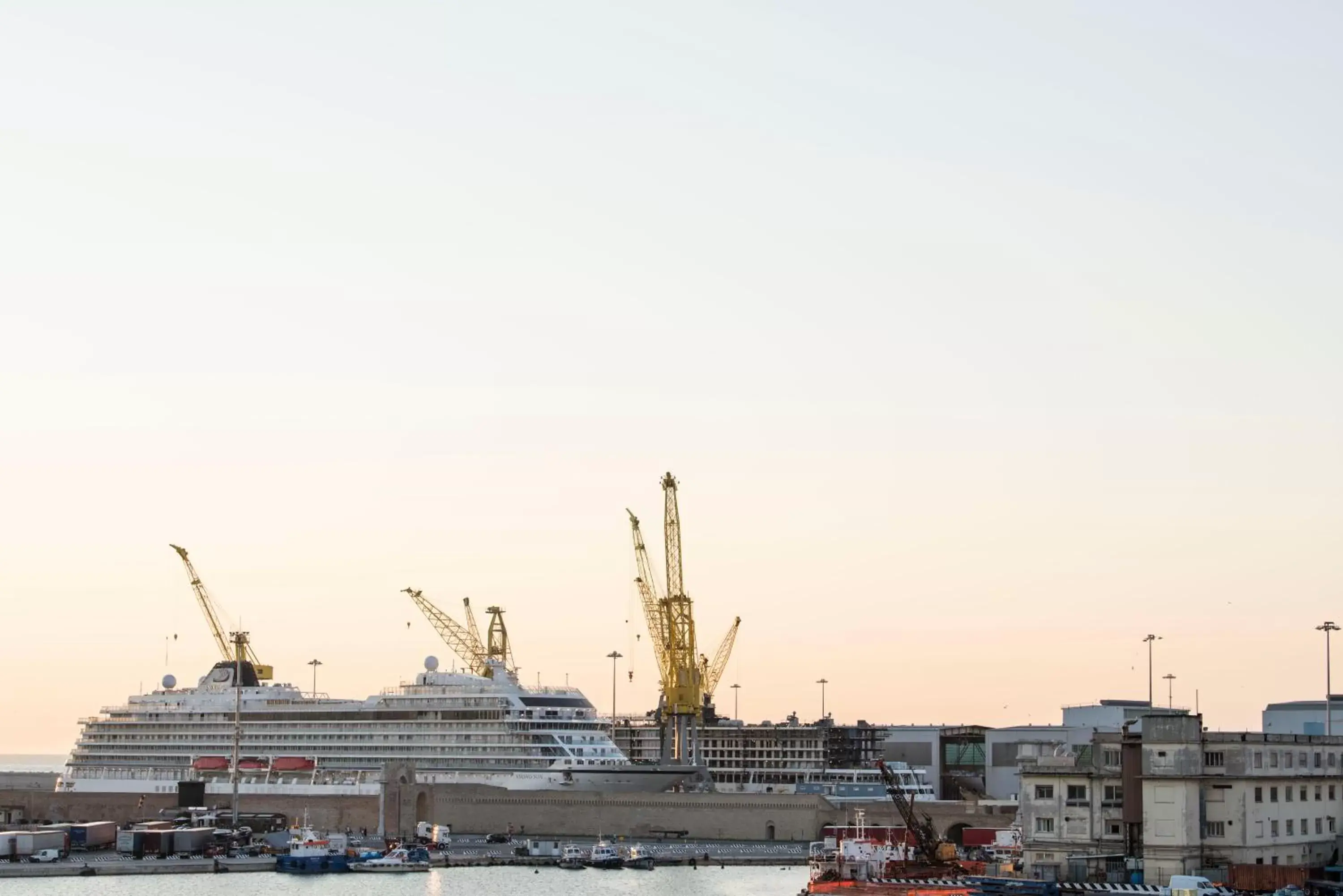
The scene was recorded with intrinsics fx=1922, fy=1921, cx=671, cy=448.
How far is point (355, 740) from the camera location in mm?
134875

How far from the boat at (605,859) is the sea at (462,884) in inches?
25.8

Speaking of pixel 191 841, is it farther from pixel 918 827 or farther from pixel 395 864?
pixel 918 827

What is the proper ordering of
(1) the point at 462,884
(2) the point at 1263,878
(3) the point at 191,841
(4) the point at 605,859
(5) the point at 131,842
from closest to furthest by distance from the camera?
(2) the point at 1263,878 → (1) the point at 462,884 → (4) the point at 605,859 → (5) the point at 131,842 → (3) the point at 191,841

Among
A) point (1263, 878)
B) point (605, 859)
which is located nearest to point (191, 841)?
point (605, 859)

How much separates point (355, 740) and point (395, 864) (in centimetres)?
3451

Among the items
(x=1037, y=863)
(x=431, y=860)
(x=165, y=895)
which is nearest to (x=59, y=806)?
(x=431, y=860)

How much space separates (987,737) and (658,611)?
86.2 ft

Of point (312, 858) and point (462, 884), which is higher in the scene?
point (312, 858)

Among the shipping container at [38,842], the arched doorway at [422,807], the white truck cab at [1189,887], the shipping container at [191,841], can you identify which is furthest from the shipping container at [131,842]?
the white truck cab at [1189,887]

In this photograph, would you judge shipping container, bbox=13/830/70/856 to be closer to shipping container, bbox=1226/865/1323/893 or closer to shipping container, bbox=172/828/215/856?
shipping container, bbox=172/828/215/856

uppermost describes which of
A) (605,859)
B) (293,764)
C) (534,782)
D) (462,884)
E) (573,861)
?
(293,764)

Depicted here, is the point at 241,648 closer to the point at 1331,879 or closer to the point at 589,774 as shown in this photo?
the point at 589,774

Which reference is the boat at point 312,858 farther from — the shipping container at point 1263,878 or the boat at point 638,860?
the shipping container at point 1263,878

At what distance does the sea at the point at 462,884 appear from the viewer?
88125mm
